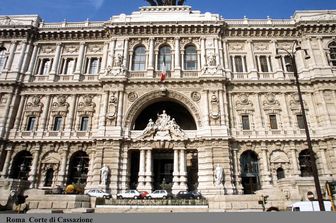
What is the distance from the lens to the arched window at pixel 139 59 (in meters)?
26.6

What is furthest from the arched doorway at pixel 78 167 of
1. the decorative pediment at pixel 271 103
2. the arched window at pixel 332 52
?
the arched window at pixel 332 52

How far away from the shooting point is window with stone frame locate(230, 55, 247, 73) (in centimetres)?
2639

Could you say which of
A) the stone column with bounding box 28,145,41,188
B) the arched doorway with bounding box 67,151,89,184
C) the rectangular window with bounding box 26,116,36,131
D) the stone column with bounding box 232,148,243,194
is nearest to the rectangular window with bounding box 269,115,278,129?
the stone column with bounding box 232,148,243,194

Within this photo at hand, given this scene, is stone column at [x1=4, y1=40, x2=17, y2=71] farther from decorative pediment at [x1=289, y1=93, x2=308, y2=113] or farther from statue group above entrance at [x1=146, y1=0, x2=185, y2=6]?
decorative pediment at [x1=289, y1=93, x2=308, y2=113]

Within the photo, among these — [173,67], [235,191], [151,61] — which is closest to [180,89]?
[173,67]

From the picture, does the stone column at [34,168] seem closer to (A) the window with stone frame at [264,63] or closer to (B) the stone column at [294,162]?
(B) the stone column at [294,162]

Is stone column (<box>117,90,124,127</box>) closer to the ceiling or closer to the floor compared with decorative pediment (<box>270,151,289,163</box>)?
closer to the ceiling

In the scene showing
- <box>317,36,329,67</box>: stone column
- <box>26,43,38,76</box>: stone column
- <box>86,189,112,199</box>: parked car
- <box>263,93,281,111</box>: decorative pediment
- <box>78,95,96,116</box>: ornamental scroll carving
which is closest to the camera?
<box>86,189,112,199</box>: parked car

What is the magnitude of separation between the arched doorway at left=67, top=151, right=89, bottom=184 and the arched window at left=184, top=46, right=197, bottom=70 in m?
13.9

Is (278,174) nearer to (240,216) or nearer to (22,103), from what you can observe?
(240,216)

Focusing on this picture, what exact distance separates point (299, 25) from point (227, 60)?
29.1 feet

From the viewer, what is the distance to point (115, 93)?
80.0 ft

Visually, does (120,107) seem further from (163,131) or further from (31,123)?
(31,123)

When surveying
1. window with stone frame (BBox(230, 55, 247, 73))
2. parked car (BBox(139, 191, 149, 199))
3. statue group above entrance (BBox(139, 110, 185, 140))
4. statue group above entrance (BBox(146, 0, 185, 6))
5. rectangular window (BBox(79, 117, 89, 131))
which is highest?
statue group above entrance (BBox(146, 0, 185, 6))
